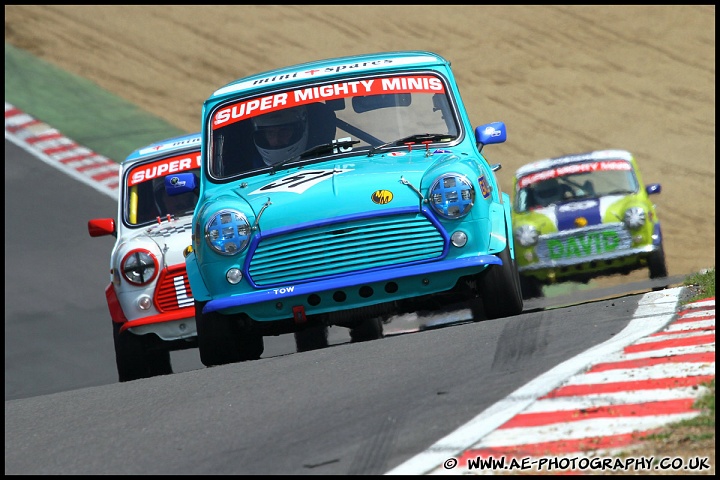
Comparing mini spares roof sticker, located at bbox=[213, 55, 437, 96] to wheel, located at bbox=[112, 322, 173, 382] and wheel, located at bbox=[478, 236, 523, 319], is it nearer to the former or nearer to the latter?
wheel, located at bbox=[478, 236, 523, 319]

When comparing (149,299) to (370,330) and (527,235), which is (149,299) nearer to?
(370,330)

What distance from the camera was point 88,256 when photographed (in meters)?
15.6

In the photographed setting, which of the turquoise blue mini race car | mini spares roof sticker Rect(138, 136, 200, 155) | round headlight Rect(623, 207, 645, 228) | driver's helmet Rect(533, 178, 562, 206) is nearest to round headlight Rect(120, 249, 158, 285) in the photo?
mini spares roof sticker Rect(138, 136, 200, 155)

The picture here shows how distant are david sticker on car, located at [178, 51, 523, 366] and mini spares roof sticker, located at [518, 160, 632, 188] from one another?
5943mm

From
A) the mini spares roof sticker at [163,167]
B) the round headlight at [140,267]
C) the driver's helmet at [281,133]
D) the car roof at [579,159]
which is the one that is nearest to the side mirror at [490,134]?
the driver's helmet at [281,133]

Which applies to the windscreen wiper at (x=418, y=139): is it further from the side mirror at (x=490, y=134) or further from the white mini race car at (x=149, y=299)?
the white mini race car at (x=149, y=299)

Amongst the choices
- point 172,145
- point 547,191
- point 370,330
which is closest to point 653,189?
point 547,191

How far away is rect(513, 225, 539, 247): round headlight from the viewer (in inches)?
537

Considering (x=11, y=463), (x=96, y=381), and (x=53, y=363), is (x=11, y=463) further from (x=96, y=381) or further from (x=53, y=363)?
(x=53, y=363)

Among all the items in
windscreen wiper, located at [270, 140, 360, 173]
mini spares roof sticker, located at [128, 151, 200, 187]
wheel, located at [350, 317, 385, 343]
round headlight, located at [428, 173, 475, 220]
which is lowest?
wheel, located at [350, 317, 385, 343]

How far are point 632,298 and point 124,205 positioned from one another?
426cm

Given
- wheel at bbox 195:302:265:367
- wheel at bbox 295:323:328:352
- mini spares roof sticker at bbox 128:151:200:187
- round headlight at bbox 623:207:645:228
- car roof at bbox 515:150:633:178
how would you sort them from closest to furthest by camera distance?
wheel at bbox 195:302:265:367
mini spares roof sticker at bbox 128:151:200:187
wheel at bbox 295:323:328:352
round headlight at bbox 623:207:645:228
car roof at bbox 515:150:633:178

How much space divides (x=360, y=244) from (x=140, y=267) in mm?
2902

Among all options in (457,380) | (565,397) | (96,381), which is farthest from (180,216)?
(565,397)
